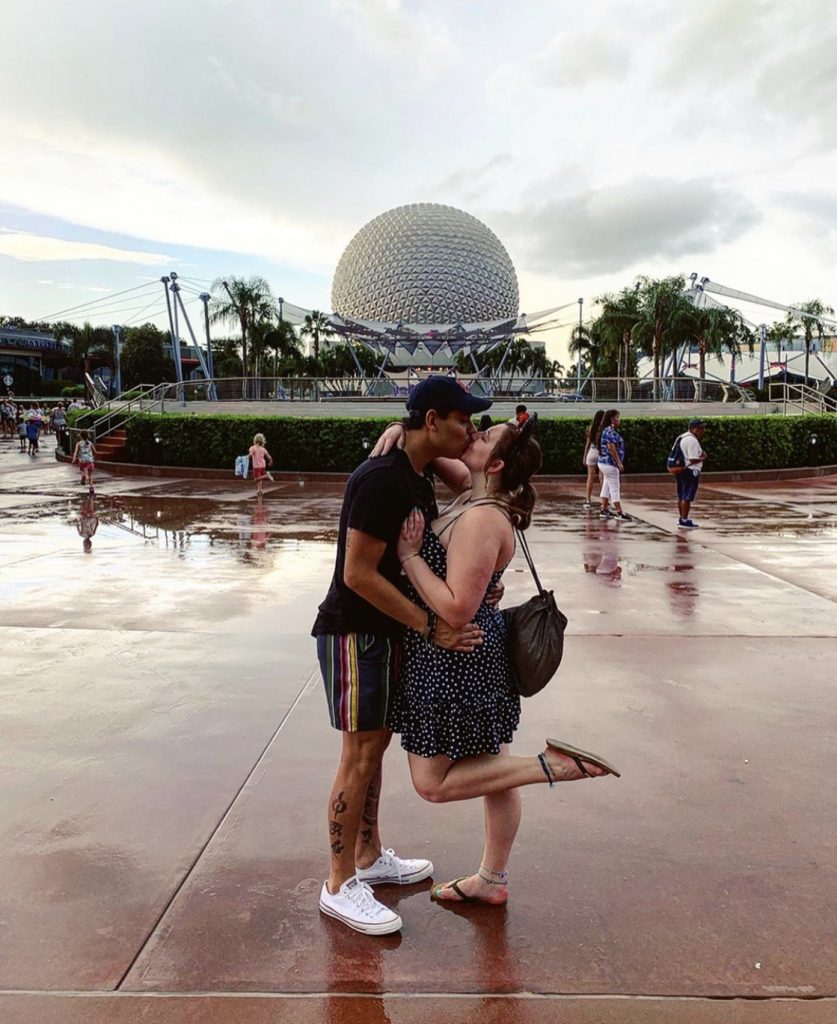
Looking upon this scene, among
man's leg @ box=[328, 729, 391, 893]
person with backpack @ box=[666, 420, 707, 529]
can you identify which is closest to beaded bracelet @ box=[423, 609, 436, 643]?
man's leg @ box=[328, 729, 391, 893]

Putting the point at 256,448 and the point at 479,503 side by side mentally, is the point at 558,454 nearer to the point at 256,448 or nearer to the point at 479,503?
the point at 256,448

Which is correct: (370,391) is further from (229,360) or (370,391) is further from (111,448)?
(229,360)

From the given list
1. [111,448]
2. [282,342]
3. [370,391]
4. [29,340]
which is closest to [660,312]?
[370,391]

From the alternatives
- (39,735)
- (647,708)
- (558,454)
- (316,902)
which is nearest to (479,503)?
(316,902)

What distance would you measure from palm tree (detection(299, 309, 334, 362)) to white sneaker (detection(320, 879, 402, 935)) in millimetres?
64070

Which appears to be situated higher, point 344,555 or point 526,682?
point 344,555

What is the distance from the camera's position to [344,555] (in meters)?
2.58

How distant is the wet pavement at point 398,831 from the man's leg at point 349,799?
187 mm

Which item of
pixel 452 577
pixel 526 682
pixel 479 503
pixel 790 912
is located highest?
pixel 479 503

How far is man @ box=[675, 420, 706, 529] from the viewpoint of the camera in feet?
36.1

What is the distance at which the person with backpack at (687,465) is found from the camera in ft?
36.2

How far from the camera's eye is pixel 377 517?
97.0 inches

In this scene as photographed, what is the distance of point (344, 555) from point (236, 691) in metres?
2.39

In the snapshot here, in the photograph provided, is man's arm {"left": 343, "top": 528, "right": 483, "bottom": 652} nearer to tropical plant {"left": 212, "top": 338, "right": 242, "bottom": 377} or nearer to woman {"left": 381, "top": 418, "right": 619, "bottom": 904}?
woman {"left": 381, "top": 418, "right": 619, "bottom": 904}
